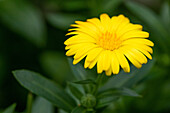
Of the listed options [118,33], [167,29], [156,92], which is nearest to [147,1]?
[167,29]

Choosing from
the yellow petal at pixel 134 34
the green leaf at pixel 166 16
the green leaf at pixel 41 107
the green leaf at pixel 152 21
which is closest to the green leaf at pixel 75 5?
the green leaf at pixel 152 21

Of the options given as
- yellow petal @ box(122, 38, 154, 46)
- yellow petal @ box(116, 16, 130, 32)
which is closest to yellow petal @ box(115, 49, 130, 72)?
yellow petal @ box(122, 38, 154, 46)

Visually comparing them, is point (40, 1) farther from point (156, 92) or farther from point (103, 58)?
point (103, 58)

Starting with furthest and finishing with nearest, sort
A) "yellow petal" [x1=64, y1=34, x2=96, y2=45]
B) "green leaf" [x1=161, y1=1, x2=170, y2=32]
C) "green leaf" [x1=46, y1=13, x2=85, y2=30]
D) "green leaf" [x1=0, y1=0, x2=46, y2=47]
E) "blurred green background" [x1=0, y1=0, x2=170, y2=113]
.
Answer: "green leaf" [x1=46, y1=13, x2=85, y2=30], "green leaf" [x1=0, y1=0, x2=46, y2=47], "green leaf" [x1=161, y1=1, x2=170, y2=32], "blurred green background" [x1=0, y1=0, x2=170, y2=113], "yellow petal" [x1=64, y1=34, x2=96, y2=45]

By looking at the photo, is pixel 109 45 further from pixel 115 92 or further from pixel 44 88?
pixel 44 88

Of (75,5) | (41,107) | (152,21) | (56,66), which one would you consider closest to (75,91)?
(41,107)

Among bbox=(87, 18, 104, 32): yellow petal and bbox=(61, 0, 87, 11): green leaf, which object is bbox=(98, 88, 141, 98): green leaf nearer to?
bbox=(87, 18, 104, 32): yellow petal
